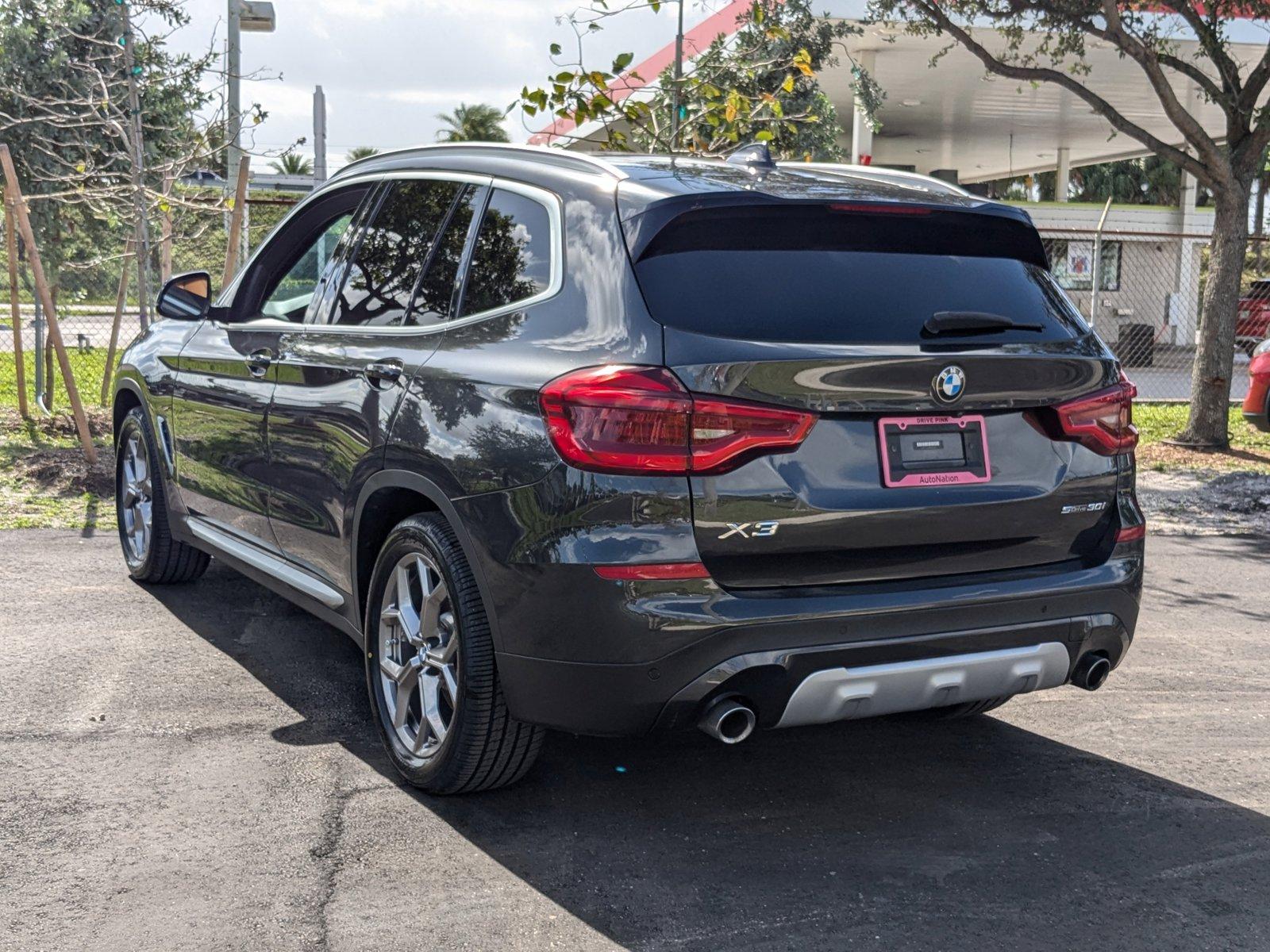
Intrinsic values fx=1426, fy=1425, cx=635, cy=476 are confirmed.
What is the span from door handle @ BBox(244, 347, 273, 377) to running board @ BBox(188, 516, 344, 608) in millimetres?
678

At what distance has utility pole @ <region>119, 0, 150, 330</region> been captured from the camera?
10102 millimetres

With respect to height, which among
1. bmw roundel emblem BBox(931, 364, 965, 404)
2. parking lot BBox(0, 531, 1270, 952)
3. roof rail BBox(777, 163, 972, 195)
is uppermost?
roof rail BBox(777, 163, 972, 195)

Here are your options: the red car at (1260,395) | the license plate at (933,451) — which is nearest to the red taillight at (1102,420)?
the license plate at (933,451)

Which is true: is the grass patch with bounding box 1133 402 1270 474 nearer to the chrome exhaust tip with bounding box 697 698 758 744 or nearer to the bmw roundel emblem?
the bmw roundel emblem

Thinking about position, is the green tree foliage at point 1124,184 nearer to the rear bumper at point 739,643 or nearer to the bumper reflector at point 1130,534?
the bumper reflector at point 1130,534

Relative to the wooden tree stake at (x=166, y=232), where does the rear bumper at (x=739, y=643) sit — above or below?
below

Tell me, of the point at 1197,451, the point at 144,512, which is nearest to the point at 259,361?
the point at 144,512

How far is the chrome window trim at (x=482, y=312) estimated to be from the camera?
12.6 ft

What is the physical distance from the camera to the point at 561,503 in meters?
3.48

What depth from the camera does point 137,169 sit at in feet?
34.0

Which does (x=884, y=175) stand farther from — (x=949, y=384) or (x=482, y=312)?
(x=482, y=312)

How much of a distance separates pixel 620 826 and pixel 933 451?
1.37 metres

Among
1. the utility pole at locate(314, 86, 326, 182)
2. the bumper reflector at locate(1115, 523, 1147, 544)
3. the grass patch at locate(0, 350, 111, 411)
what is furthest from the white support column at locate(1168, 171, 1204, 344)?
the bumper reflector at locate(1115, 523, 1147, 544)

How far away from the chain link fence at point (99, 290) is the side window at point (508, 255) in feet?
22.9
